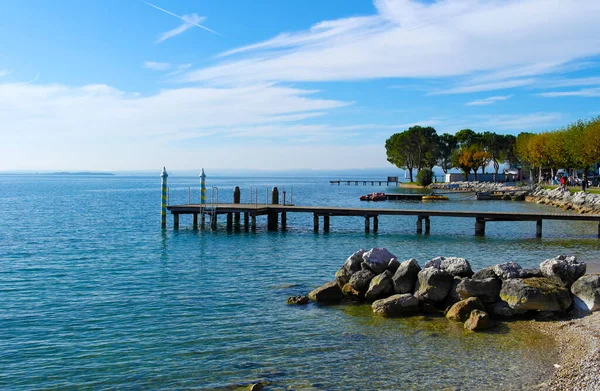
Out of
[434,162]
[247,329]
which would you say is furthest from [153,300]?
[434,162]

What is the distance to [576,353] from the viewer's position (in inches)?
492

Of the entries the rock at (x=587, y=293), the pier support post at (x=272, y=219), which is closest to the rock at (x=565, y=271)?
the rock at (x=587, y=293)

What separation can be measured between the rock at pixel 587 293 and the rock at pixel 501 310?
155 cm

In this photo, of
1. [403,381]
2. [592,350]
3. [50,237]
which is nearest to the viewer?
[403,381]

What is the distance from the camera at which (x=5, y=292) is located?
63.4ft

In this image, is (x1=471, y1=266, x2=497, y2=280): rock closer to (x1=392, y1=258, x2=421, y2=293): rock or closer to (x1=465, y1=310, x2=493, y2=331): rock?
(x1=392, y1=258, x2=421, y2=293): rock

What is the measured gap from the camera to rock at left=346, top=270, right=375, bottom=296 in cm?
1828

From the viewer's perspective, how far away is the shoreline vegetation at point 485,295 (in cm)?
1476

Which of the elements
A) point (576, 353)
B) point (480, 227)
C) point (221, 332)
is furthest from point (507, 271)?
point (480, 227)

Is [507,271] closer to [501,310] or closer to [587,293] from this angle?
[501,310]

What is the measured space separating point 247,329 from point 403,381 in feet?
16.3

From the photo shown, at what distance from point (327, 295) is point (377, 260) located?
2.18 m

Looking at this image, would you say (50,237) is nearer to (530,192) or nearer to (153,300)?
(153,300)

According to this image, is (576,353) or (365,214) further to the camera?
(365,214)
